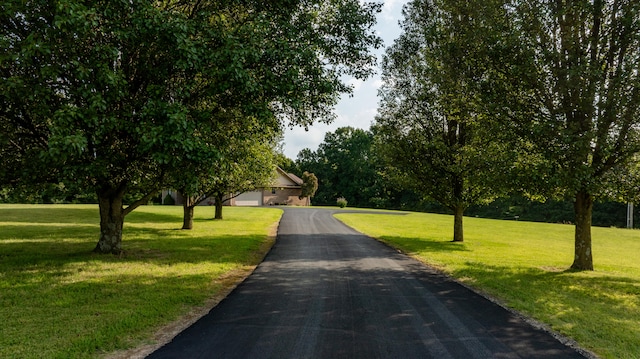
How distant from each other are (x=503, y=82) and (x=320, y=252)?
916 centimetres

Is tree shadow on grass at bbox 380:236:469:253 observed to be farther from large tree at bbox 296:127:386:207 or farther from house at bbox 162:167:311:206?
large tree at bbox 296:127:386:207

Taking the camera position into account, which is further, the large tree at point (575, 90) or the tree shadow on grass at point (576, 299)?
the large tree at point (575, 90)

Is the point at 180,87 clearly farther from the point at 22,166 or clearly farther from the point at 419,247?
the point at 419,247

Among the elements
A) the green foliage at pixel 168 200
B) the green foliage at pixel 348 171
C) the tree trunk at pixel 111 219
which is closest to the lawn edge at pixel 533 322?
the tree trunk at pixel 111 219

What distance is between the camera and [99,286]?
30.7ft

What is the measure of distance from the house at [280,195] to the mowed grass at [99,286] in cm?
3879

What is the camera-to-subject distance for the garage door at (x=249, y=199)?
57.5 metres

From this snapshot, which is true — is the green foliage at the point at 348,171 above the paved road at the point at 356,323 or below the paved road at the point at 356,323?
above

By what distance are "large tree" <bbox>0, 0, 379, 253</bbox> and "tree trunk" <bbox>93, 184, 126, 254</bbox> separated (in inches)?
7.2

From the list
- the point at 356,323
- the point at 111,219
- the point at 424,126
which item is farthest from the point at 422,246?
the point at 111,219

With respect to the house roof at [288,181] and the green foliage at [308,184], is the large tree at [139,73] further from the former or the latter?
the house roof at [288,181]

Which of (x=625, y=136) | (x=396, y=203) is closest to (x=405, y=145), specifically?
(x=625, y=136)

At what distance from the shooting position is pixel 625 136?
39.7ft

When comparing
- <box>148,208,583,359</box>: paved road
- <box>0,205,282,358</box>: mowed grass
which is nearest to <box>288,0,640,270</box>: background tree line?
<box>148,208,583,359</box>: paved road
